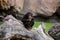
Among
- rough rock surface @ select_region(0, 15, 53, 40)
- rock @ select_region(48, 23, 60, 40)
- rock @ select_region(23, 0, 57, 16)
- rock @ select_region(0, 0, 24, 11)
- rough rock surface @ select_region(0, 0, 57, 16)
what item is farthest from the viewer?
rock @ select_region(23, 0, 57, 16)

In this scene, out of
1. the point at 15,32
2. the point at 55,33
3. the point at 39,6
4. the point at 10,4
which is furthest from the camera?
the point at 39,6

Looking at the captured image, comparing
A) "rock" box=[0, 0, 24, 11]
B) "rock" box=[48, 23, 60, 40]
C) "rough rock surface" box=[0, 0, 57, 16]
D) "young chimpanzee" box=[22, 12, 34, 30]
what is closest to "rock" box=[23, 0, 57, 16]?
"rough rock surface" box=[0, 0, 57, 16]

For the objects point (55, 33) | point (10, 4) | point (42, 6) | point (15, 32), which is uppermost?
point (15, 32)

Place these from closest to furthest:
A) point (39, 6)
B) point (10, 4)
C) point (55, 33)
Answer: point (55, 33) < point (10, 4) < point (39, 6)

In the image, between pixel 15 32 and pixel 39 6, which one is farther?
pixel 39 6

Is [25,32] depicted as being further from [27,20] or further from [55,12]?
[55,12]

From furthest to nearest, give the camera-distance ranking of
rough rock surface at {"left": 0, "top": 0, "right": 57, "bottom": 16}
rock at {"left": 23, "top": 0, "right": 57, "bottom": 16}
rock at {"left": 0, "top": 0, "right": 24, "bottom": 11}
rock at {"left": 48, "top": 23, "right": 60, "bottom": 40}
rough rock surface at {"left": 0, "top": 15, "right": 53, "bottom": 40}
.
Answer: rock at {"left": 23, "top": 0, "right": 57, "bottom": 16}
rough rock surface at {"left": 0, "top": 0, "right": 57, "bottom": 16}
rock at {"left": 0, "top": 0, "right": 24, "bottom": 11}
rock at {"left": 48, "top": 23, "right": 60, "bottom": 40}
rough rock surface at {"left": 0, "top": 15, "right": 53, "bottom": 40}

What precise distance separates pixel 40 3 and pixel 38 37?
6174 mm

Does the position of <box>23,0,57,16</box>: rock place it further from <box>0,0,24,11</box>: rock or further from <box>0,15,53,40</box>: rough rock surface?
<box>0,15,53,40</box>: rough rock surface

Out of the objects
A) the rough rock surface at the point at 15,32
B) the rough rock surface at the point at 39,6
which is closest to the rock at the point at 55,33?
the rough rock surface at the point at 15,32

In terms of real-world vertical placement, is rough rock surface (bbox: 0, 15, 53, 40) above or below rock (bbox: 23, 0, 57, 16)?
above

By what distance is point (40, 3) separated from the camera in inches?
320

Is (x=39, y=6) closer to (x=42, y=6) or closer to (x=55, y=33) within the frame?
(x=42, y=6)

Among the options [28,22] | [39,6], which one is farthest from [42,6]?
[28,22]
